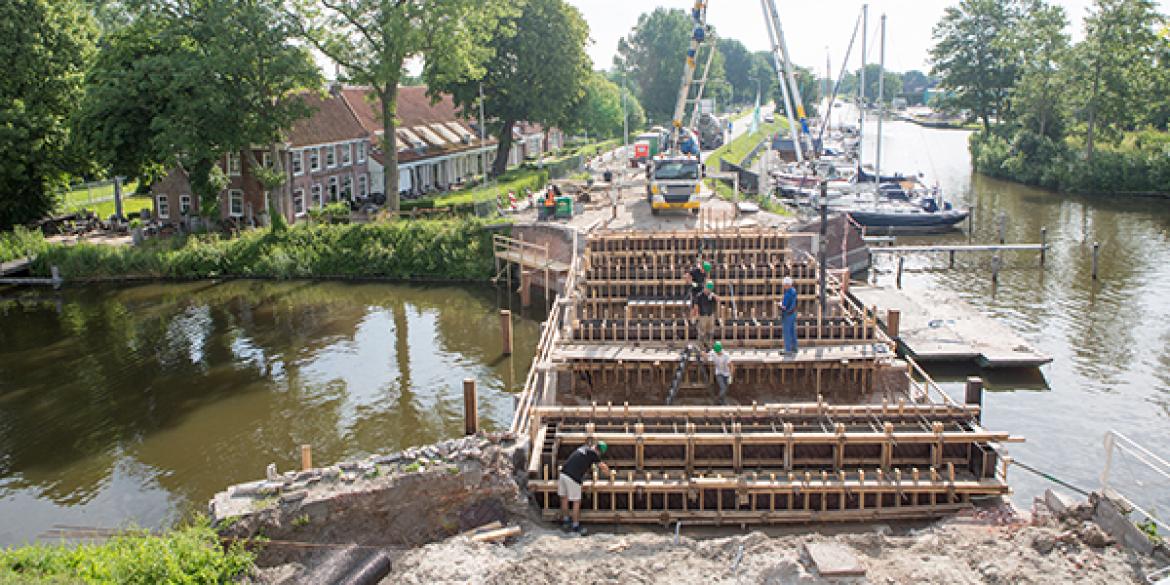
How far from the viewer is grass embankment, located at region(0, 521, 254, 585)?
12898 mm

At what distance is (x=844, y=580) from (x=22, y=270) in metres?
44.9

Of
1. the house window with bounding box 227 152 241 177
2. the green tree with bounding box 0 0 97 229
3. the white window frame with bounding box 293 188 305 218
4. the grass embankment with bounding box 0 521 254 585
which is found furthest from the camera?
the white window frame with bounding box 293 188 305 218

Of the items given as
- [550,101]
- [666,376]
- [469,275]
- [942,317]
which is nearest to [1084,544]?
[666,376]

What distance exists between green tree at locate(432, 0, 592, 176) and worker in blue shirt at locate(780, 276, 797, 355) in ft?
119

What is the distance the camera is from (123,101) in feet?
138

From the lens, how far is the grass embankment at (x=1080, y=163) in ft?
203

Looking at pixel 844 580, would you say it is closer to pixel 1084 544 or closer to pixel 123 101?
pixel 1084 544

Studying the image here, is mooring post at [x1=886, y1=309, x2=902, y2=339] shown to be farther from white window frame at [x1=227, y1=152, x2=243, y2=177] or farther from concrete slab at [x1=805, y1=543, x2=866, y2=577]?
white window frame at [x1=227, y1=152, x2=243, y2=177]

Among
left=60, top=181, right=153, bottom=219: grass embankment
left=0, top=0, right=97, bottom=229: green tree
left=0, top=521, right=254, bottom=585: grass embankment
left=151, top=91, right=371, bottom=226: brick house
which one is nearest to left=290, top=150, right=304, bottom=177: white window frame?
left=151, top=91, right=371, bottom=226: brick house

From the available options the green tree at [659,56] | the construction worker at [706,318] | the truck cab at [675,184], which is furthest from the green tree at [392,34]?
the green tree at [659,56]

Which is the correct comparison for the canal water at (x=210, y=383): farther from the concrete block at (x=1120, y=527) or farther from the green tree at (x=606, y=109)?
the green tree at (x=606, y=109)

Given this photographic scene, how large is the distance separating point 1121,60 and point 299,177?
55.8m

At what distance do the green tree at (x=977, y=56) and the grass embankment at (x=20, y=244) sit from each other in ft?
238

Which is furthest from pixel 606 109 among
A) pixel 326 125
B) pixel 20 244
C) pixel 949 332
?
pixel 949 332
